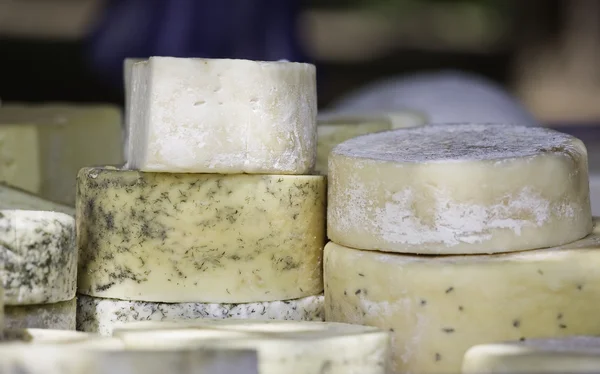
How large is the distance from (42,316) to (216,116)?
458mm

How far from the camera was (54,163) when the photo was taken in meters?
2.51

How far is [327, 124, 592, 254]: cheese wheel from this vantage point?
1603 mm

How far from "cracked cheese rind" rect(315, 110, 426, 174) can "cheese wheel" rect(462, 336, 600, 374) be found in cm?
77

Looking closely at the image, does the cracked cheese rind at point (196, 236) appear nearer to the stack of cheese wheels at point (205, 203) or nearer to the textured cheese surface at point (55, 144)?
the stack of cheese wheels at point (205, 203)

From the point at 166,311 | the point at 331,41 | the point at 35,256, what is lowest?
the point at 166,311

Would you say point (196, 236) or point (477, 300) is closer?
point (477, 300)

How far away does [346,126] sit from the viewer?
232cm

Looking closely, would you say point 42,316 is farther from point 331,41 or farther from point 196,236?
point 331,41

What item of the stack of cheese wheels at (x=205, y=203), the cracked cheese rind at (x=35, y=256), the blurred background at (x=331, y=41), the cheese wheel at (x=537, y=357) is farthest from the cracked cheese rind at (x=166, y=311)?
the blurred background at (x=331, y=41)

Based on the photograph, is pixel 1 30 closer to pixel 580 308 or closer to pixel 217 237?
pixel 217 237

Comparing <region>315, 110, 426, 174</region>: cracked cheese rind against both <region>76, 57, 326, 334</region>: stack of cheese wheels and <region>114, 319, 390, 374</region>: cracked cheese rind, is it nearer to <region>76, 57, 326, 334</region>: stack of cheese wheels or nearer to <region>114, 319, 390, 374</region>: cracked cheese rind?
<region>76, 57, 326, 334</region>: stack of cheese wheels

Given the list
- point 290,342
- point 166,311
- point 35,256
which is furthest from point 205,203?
point 290,342

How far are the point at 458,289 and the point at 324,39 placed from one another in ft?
20.0

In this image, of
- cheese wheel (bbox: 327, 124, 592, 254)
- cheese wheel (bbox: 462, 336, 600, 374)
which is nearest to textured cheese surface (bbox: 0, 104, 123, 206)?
cheese wheel (bbox: 327, 124, 592, 254)
